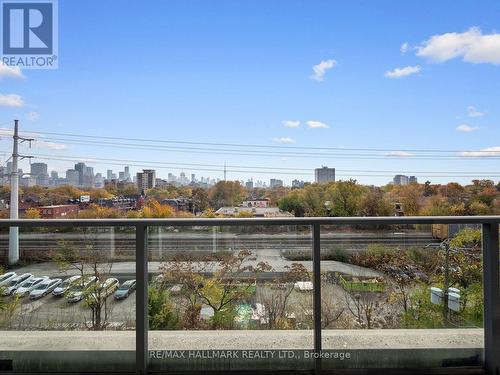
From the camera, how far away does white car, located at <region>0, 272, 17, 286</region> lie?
187 centimetres

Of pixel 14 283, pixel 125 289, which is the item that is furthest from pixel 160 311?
pixel 14 283

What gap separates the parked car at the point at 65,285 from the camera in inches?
74.0

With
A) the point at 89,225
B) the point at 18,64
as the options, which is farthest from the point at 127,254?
the point at 18,64

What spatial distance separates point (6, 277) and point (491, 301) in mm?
2580

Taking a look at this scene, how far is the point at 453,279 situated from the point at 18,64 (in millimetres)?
5016

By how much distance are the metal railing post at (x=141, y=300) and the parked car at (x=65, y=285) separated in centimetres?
33

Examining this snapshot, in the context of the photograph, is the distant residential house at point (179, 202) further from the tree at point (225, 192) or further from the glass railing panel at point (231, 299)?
the glass railing panel at point (231, 299)

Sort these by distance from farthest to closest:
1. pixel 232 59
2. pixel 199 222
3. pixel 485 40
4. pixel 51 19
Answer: pixel 232 59 → pixel 485 40 → pixel 51 19 → pixel 199 222

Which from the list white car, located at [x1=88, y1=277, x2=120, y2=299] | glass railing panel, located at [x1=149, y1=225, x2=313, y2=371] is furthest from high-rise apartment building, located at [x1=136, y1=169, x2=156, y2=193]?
glass railing panel, located at [x1=149, y1=225, x2=313, y2=371]

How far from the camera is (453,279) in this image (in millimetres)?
1908

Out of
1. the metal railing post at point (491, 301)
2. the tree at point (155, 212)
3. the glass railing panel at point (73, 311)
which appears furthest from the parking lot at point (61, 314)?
the metal railing post at point (491, 301)

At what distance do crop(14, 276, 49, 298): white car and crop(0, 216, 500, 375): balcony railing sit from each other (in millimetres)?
298

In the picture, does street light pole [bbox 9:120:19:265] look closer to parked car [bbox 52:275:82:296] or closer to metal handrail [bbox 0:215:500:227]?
metal handrail [bbox 0:215:500:227]

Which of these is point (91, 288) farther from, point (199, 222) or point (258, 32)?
point (258, 32)
